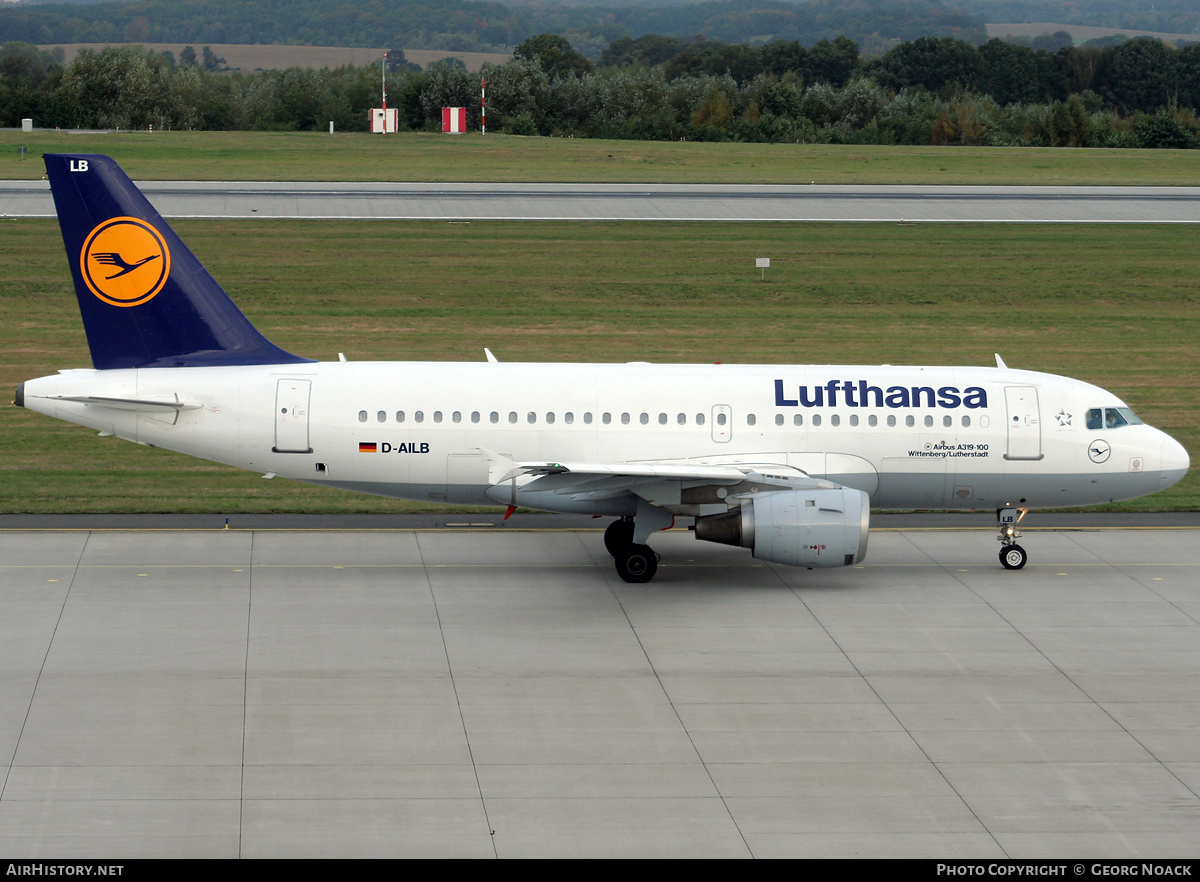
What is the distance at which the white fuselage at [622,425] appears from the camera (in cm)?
2538

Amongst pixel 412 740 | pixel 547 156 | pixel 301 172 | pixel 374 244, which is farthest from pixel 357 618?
pixel 547 156

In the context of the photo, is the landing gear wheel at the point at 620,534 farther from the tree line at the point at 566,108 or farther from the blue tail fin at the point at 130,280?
the tree line at the point at 566,108

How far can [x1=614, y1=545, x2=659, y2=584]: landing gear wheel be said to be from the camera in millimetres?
25219

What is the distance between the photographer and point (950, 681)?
20.9 m

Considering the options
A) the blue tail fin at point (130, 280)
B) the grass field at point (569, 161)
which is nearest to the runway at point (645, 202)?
the grass field at point (569, 161)

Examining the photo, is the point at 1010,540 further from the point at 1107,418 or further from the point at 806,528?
the point at 806,528

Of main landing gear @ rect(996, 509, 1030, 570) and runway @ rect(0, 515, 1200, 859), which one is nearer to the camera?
runway @ rect(0, 515, 1200, 859)

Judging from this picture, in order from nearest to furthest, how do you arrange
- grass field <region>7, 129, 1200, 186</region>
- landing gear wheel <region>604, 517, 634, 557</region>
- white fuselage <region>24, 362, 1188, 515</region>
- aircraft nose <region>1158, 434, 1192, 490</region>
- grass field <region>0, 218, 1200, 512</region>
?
white fuselage <region>24, 362, 1188, 515</region> → landing gear wheel <region>604, 517, 634, 557</region> → aircraft nose <region>1158, 434, 1192, 490</region> → grass field <region>0, 218, 1200, 512</region> → grass field <region>7, 129, 1200, 186</region>

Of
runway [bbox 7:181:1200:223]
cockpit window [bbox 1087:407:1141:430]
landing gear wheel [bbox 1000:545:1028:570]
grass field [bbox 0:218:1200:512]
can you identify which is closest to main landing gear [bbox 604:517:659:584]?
landing gear wheel [bbox 1000:545:1028:570]

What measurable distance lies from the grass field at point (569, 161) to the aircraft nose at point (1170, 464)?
5544 cm

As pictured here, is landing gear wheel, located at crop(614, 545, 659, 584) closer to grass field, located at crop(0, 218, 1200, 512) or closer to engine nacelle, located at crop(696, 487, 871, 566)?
engine nacelle, located at crop(696, 487, 871, 566)

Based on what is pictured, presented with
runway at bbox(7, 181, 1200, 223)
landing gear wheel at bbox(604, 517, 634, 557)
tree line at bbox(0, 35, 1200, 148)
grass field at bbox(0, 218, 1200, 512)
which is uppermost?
tree line at bbox(0, 35, 1200, 148)

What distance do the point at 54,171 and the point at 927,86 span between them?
133016 mm

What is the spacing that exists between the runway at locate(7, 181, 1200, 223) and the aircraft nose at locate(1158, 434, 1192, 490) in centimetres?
4218
